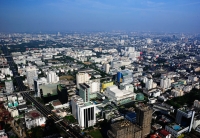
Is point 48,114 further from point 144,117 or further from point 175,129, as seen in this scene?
point 175,129

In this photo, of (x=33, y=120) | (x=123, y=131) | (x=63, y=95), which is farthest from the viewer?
(x=63, y=95)

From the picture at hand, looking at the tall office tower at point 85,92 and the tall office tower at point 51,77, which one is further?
the tall office tower at point 51,77

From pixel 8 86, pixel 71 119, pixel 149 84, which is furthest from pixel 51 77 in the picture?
pixel 149 84

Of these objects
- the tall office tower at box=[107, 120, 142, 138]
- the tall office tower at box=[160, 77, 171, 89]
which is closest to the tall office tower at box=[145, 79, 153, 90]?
the tall office tower at box=[160, 77, 171, 89]

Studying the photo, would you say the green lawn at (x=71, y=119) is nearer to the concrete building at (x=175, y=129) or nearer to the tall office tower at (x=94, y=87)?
the tall office tower at (x=94, y=87)

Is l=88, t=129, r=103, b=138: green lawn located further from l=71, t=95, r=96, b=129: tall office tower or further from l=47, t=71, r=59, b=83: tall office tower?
l=47, t=71, r=59, b=83: tall office tower

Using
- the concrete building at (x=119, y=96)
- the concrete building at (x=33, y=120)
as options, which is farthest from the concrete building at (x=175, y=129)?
the concrete building at (x=33, y=120)

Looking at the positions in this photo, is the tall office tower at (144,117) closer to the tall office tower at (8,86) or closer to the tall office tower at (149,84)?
the tall office tower at (149,84)

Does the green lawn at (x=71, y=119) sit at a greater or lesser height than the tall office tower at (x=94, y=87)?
lesser

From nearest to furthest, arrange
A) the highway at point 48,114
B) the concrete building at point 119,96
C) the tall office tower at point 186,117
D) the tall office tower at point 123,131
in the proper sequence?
1. the tall office tower at point 123,131
2. the highway at point 48,114
3. the tall office tower at point 186,117
4. the concrete building at point 119,96

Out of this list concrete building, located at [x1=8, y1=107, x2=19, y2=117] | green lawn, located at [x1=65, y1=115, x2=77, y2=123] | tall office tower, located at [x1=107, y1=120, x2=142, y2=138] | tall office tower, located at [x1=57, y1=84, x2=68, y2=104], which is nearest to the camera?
tall office tower, located at [x1=107, y1=120, x2=142, y2=138]

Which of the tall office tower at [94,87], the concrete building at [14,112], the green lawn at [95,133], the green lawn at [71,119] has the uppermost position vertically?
the tall office tower at [94,87]

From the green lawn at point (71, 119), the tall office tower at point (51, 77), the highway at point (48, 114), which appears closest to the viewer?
the highway at point (48, 114)

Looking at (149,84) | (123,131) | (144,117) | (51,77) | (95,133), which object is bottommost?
(95,133)
